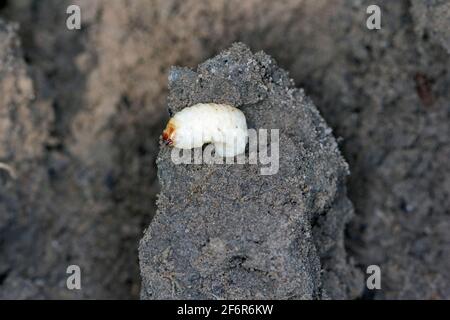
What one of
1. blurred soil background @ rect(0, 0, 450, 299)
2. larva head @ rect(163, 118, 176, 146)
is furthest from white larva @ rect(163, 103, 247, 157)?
blurred soil background @ rect(0, 0, 450, 299)

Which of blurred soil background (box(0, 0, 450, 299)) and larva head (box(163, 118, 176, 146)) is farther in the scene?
blurred soil background (box(0, 0, 450, 299))

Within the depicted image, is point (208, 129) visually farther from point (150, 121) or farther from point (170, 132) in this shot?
point (150, 121)

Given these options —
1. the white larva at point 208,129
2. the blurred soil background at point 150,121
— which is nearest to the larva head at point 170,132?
the white larva at point 208,129

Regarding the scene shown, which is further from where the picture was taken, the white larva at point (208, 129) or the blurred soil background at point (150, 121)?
the blurred soil background at point (150, 121)

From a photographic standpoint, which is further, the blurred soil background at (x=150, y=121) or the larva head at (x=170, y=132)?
the blurred soil background at (x=150, y=121)

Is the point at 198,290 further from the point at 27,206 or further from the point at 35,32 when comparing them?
the point at 35,32

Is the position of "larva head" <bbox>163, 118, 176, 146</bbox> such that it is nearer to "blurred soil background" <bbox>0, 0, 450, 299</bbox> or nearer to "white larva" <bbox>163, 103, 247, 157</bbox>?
"white larva" <bbox>163, 103, 247, 157</bbox>

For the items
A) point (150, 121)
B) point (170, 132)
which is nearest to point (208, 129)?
point (170, 132)

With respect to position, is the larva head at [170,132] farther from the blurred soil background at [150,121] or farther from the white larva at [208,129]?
the blurred soil background at [150,121]
